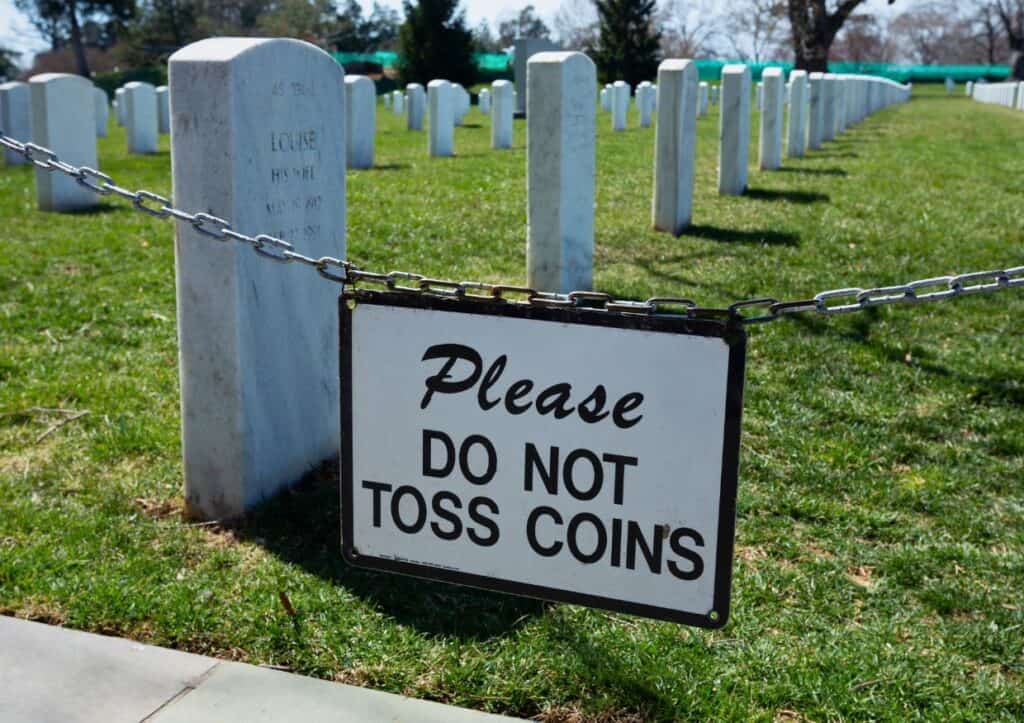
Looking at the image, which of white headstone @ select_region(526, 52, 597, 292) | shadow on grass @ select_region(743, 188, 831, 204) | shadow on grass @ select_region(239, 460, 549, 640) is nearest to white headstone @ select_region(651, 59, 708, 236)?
white headstone @ select_region(526, 52, 597, 292)

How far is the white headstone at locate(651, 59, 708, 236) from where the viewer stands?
9.91m

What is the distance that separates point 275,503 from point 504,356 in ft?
7.71

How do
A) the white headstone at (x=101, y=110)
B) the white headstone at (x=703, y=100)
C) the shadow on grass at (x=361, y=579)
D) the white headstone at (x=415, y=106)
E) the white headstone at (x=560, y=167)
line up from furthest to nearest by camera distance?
the white headstone at (x=703, y=100) → the white headstone at (x=101, y=110) → the white headstone at (x=415, y=106) → the white headstone at (x=560, y=167) → the shadow on grass at (x=361, y=579)

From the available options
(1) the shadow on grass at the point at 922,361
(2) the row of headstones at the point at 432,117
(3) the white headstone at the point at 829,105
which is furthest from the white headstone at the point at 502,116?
(1) the shadow on grass at the point at 922,361

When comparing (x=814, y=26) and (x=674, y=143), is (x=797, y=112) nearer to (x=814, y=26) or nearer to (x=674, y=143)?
(x=674, y=143)

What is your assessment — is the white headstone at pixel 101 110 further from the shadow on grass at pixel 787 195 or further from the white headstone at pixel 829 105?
the shadow on grass at pixel 787 195

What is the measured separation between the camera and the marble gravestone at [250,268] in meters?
3.93

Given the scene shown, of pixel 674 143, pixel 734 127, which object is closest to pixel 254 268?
pixel 674 143

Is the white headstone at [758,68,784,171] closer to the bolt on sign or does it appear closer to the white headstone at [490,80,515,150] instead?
the white headstone at [490,80,515,150]

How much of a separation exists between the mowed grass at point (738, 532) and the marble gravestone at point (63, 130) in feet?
8.13

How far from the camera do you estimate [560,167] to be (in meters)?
7.61

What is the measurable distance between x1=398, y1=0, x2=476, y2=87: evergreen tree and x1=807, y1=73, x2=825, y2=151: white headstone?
87.7 feet

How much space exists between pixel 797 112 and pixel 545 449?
52.6 ft

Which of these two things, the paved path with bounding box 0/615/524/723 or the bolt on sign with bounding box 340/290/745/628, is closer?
the bolt on sign with bounding box 340/290/745/628
